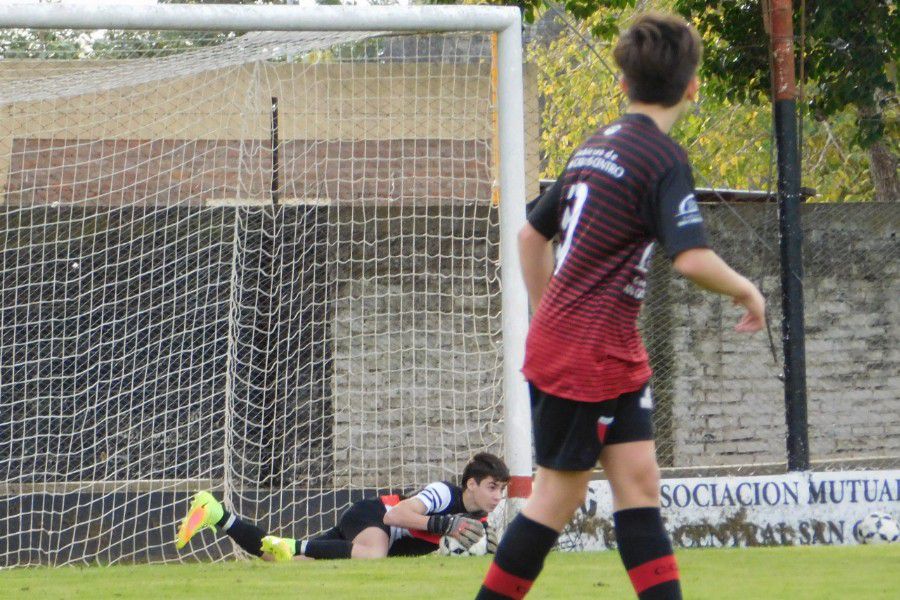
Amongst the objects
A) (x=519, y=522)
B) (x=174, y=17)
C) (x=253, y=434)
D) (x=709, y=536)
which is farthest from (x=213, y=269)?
(x=519, y=522)

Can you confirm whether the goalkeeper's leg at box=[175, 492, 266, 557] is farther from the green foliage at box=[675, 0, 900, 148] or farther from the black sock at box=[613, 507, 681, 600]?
the green foliage at box=[675, 0, 900, 148]

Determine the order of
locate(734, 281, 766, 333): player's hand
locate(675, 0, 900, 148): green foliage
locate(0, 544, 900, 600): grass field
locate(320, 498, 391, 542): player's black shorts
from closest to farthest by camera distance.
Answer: locate(734, 281, 766, 333): player's hand < locate(0, 544, 900, 600): grass field < locate(320, 498, 391, 542): player's black shorts < locate(675, 0, 900, 148): green foliage

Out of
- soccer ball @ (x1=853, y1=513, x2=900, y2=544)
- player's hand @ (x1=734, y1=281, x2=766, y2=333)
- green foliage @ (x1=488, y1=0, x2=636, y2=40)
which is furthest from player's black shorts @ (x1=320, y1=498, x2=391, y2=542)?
green foliage @ (x1=488, y1=0, x2=636, y2=40)

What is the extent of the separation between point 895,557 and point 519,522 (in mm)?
3542

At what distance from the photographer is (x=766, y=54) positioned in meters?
10.8

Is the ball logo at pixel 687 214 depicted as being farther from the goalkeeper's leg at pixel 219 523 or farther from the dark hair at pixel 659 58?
the goalkeeper's leg at pixel 219 523

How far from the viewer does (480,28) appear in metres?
6.92

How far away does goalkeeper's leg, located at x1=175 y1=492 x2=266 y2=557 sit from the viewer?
7.21m

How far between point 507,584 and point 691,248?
958 mm

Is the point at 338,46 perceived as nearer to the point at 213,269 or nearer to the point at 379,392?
the point at 213,269

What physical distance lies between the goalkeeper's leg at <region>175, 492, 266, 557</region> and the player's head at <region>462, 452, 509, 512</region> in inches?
50.6

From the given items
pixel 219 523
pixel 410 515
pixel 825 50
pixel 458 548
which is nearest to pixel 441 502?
pixel 410 515

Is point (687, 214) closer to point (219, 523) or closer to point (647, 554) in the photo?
point (647, 554)

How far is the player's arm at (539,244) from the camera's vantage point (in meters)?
3.35
